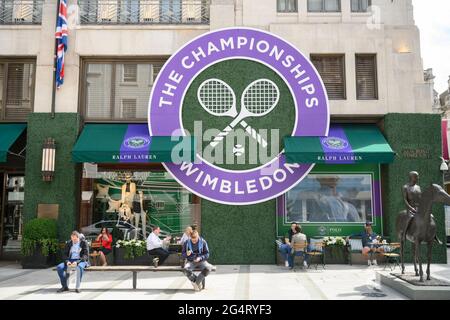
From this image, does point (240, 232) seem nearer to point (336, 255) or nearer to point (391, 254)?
point (336, 255)

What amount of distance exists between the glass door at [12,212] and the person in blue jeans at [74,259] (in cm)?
771

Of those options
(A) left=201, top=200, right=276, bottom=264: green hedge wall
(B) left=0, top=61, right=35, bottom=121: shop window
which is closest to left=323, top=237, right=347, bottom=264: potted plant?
(A) left=201, top=200, right=276, bottom=264: green hedge wall

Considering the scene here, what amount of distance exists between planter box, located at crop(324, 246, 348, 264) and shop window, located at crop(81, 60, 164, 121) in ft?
27.9

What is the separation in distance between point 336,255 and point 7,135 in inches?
501

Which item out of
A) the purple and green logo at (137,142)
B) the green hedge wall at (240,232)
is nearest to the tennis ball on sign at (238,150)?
the green hedge wall at (240,232)

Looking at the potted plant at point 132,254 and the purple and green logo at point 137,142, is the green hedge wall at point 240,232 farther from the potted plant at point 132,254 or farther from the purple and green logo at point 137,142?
the purple and green logo at point 137,142

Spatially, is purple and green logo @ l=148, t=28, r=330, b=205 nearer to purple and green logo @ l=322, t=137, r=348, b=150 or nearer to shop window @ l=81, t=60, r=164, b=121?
purple and green logo @ l=322, t=137, r=348, b=150

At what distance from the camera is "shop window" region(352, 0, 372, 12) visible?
714 inches

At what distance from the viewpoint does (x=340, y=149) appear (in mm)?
16312

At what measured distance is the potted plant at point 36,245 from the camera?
15906 mm

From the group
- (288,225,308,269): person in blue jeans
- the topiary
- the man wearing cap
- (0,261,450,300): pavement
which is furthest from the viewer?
the topiary

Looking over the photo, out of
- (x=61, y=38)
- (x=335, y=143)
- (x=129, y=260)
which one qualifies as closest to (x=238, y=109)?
(x=335, y=143)

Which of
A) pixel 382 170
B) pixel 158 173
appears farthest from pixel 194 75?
pixel 382 170
